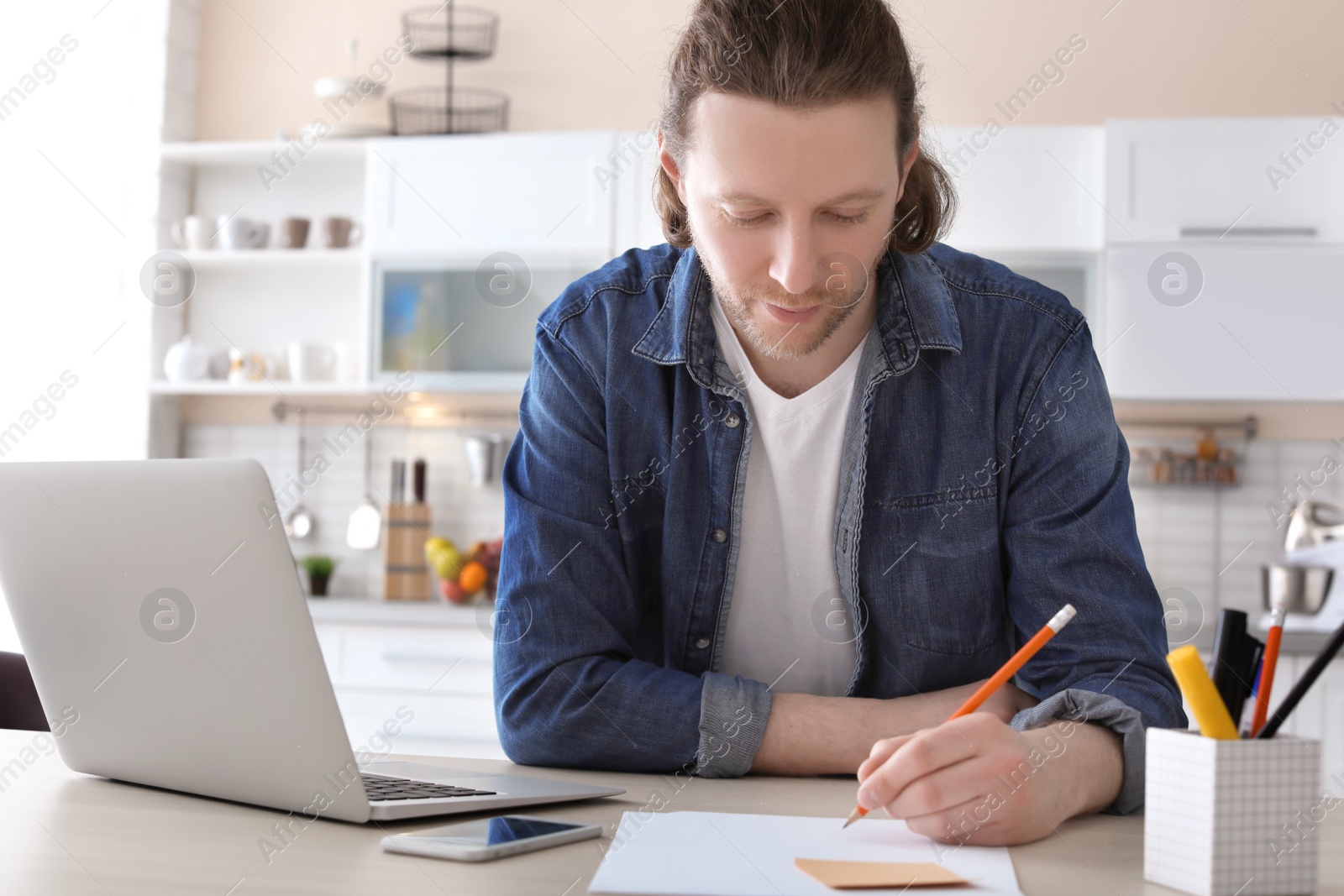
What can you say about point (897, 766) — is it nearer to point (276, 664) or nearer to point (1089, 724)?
point (1089, 724)

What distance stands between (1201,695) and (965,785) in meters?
0.17

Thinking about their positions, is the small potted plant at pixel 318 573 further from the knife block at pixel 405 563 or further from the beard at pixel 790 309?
the beard at pixel 790 309

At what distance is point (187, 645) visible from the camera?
2.78 ft

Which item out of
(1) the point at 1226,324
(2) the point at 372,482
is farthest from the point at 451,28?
(1) the point at 1226,324

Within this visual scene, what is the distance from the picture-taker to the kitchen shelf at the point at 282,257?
350 cm

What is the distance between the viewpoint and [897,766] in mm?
787

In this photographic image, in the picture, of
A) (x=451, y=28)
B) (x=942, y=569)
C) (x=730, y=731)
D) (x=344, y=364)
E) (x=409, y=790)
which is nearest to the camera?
(x=409, y=790)

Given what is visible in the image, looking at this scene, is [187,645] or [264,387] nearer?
[187,645]

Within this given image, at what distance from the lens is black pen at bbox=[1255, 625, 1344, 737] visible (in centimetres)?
71

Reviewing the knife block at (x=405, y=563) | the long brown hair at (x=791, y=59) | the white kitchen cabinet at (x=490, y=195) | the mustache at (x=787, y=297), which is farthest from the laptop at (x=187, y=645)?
the knife block at (x=405, y=563)

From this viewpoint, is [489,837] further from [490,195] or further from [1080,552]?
[490,195]

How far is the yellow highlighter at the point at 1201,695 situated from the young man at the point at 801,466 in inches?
13.8

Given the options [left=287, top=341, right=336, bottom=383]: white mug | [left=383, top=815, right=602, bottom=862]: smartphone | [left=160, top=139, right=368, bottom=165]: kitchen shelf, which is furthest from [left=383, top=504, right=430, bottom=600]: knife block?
[left=383, top=815, right=602, bottom=862]: smartphone

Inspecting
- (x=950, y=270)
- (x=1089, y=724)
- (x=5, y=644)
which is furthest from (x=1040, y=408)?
(x=5, y=644)
